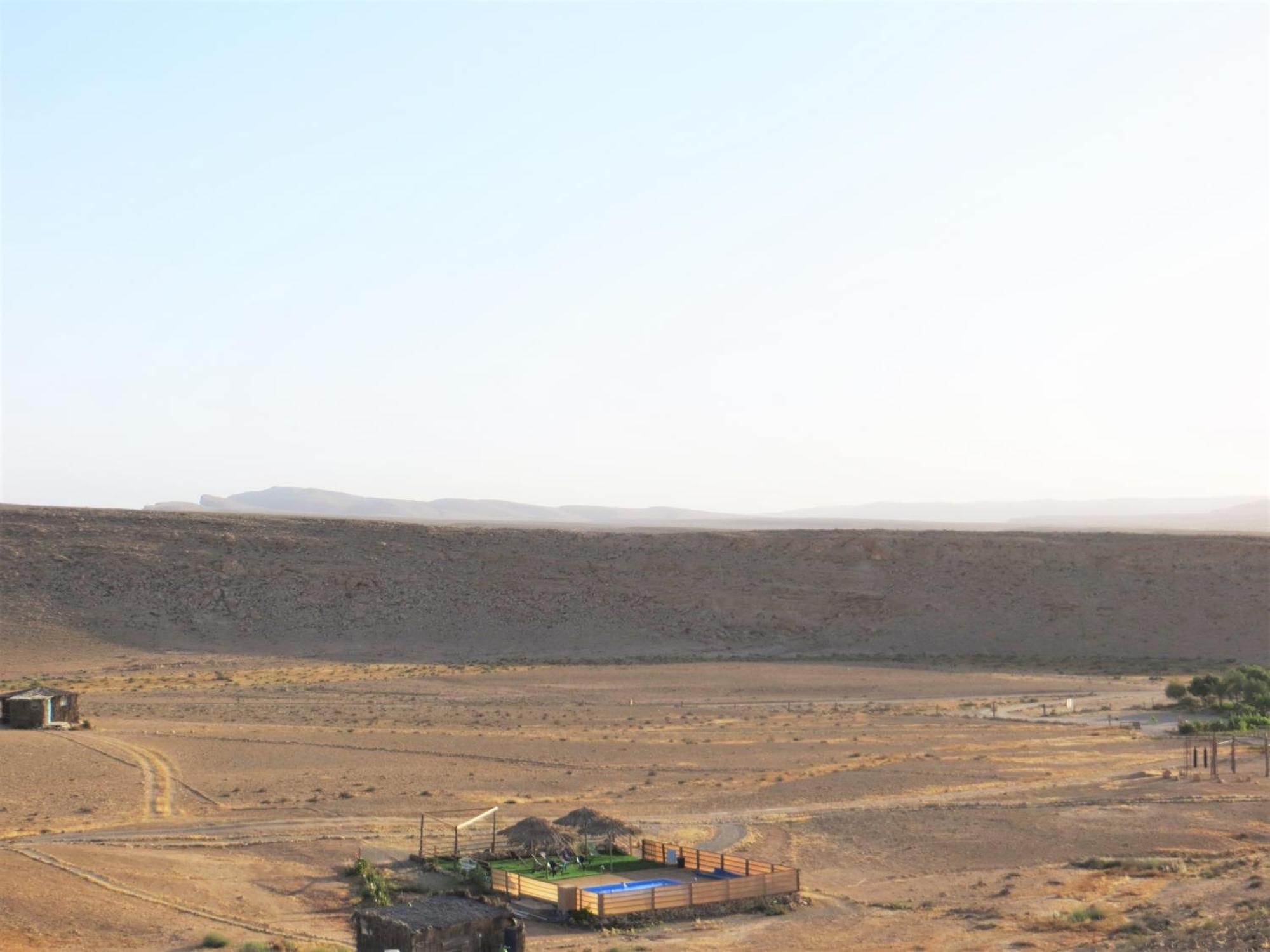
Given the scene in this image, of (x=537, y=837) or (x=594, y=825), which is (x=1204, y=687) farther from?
(x=537, y=837)

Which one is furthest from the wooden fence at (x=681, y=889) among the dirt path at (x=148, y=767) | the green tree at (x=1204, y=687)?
the green tree at (x=1204, y=687)

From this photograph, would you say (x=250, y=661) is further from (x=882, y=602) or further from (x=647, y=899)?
(x=647, y=899)

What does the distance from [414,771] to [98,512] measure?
51972 millimetres

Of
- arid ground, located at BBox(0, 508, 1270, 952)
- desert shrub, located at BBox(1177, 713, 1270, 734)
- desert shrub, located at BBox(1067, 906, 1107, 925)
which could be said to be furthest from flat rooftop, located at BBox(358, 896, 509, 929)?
desert shrub, located at BBox(1177, 713, 1270, 734)

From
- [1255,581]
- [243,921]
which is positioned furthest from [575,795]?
[1255,581]

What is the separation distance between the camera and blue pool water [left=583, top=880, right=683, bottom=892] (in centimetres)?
2180

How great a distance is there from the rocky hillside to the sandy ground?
13411 mm

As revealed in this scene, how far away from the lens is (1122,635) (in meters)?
65.4

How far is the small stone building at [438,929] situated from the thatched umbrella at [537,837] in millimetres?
6313

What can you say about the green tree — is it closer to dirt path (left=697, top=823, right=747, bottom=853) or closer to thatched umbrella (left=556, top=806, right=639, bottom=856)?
dirt path (left=697, top=823, right=747, bottom=853)

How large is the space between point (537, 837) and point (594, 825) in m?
1.02

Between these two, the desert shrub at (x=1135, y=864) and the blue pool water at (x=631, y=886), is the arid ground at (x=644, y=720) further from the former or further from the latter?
the blue pool water at (x=631, y=886)

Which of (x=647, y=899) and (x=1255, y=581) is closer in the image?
(x=647, y=899)

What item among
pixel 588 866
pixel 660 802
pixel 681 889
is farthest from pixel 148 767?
pixel 681 889
